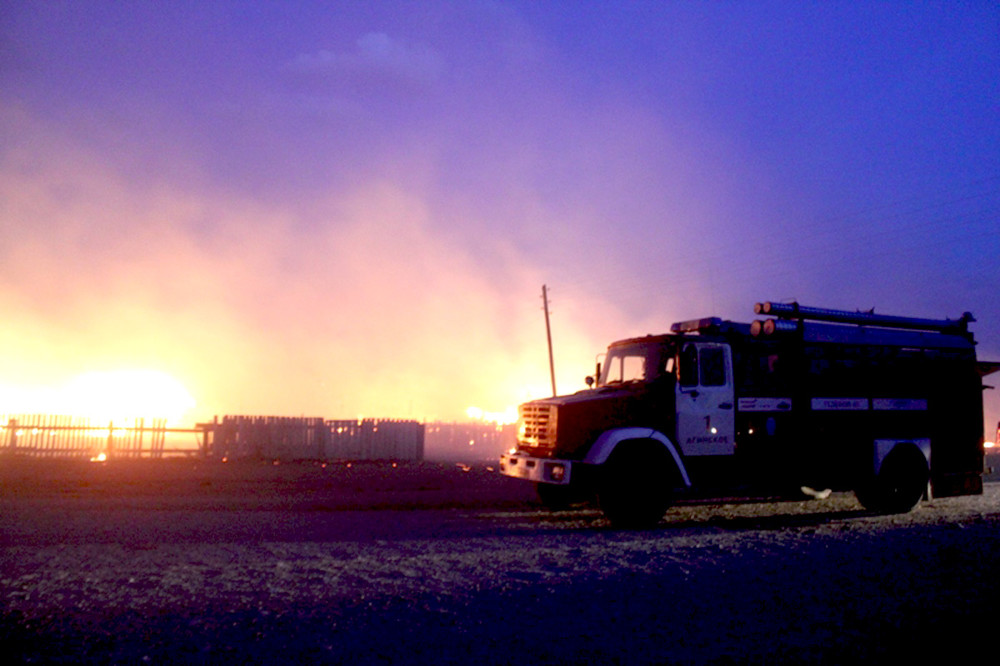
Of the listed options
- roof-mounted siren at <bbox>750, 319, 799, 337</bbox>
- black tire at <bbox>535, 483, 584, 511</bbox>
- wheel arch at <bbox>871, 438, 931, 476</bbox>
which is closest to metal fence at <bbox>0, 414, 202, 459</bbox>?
black tire at <bbox>535, 483, 584, 511</bbox>

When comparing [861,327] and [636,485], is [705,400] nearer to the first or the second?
[636,485]

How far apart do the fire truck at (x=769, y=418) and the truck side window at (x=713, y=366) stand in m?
0.03

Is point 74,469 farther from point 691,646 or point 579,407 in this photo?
point 691,646

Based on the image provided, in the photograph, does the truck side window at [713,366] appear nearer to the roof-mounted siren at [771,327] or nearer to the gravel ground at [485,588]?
the roof-mounted siren at [771,327]

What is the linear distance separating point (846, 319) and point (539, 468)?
21.1ft

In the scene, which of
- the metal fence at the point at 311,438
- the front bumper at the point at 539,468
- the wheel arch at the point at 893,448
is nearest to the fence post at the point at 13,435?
the metal fence at the point at 311,438

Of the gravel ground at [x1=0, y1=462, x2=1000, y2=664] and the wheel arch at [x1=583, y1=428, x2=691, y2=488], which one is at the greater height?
the wheel arch at [x1=583, y1=428, x2=691, y2=488]

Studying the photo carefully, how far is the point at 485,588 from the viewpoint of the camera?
6105 millimetres

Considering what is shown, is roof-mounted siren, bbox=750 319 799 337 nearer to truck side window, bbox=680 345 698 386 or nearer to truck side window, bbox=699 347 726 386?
truck side window, bbox=699 347 726 386

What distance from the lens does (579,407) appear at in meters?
10.8

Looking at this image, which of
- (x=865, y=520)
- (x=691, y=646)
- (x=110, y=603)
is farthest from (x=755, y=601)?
(x=865, y=520)

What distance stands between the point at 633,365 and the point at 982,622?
6.78 meters

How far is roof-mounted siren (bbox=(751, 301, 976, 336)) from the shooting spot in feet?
38.8

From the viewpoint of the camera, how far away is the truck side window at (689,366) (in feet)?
36.1
